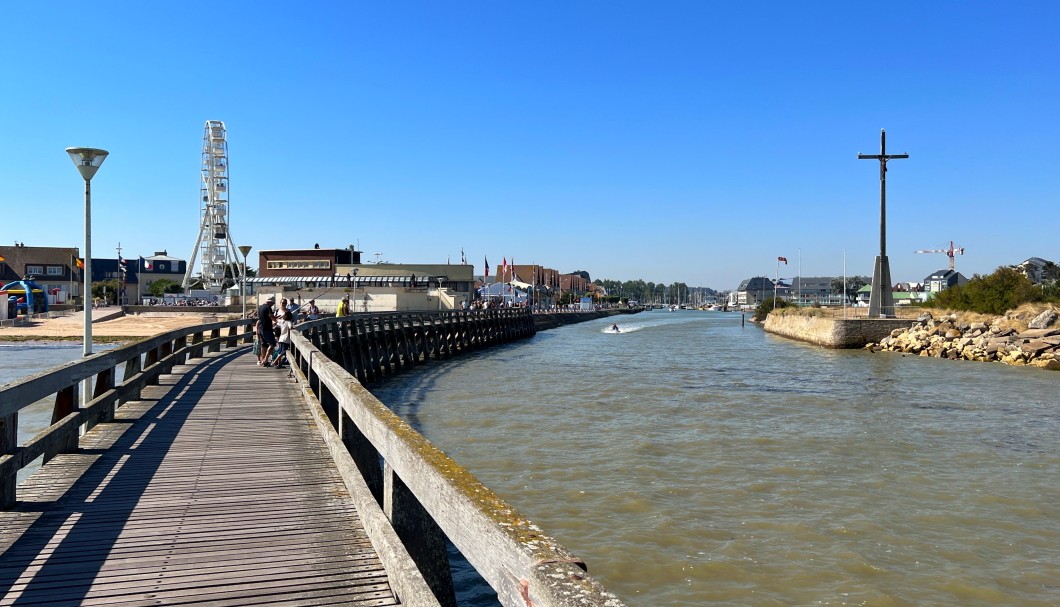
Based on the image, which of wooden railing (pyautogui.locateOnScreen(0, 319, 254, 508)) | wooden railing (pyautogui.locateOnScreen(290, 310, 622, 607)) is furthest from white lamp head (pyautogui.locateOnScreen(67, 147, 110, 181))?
wooden railing (pyautogui.locateOnScreen(290, 310, 622, 607))

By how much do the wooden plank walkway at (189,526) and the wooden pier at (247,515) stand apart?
13 millimetres

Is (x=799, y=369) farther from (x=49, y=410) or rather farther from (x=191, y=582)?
(x=191, y=582)

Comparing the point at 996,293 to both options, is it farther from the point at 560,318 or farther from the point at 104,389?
the point at 560,318

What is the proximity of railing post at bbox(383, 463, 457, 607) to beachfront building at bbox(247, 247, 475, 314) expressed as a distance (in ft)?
204

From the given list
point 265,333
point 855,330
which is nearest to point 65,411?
point 265,333

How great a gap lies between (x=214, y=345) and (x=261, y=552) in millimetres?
18905

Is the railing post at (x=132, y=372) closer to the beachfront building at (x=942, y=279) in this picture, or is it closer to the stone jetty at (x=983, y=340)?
the stone jetty at (x=983, y=340)

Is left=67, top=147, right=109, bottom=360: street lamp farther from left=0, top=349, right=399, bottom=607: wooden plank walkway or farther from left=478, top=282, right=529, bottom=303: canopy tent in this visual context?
left=478, top=282, right=529, bottom=303: canopy tent

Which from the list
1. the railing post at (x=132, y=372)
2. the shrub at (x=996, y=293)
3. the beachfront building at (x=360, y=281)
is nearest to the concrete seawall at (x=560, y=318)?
the beachfront building at (x=360, y=281)

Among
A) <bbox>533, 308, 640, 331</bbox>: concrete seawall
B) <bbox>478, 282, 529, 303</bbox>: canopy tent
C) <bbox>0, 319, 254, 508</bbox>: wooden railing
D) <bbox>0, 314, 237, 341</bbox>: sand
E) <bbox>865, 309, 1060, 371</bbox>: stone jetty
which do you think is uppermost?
<bbox>478, 282, 529, 303</bbox>: canopy tent

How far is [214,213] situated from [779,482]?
300 feet

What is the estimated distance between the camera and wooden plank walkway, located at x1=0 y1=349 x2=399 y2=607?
379 cm

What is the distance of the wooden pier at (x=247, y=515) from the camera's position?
272cm

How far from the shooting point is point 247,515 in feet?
16.9
